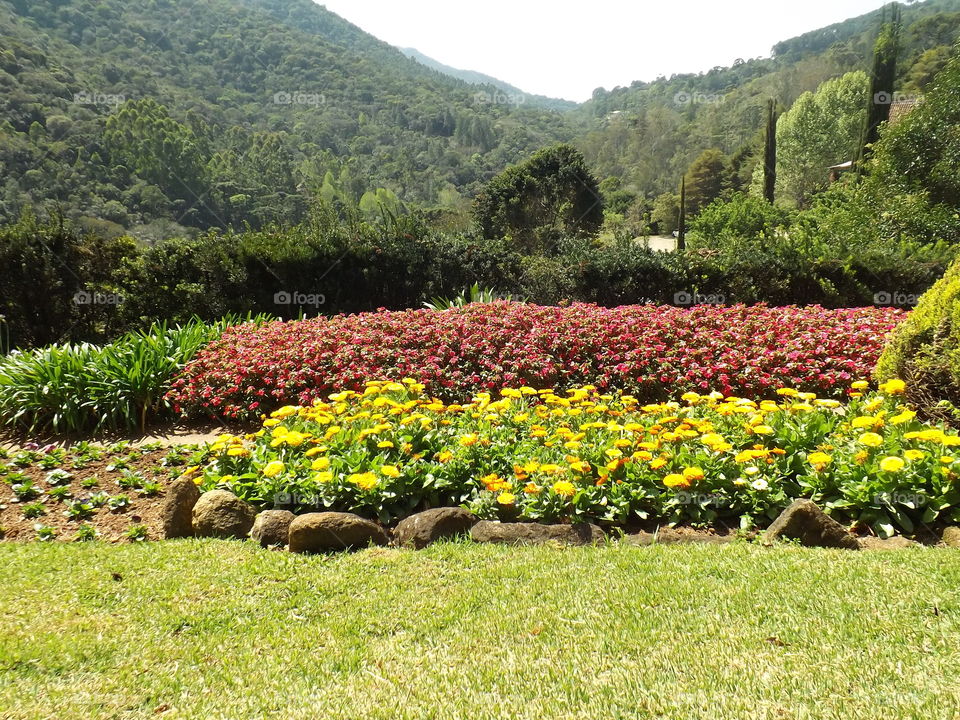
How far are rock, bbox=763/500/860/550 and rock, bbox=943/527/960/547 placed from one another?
441 mm

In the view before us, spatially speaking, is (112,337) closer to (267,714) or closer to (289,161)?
(267,714)

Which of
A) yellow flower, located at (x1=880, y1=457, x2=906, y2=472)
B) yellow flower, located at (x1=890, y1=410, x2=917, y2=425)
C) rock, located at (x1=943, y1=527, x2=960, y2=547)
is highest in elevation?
yellow flower, located at (x1=890, y1=410, x2=917, y2=425)

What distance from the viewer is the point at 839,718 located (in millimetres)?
1965

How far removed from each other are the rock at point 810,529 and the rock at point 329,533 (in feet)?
7.43

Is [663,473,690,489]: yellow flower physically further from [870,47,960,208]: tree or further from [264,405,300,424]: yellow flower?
[870,47,960,208]: tree

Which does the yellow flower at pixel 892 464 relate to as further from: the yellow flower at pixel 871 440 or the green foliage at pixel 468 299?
the green foliage at pixel 468 299

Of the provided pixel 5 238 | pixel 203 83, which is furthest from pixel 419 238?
pixel 203 83

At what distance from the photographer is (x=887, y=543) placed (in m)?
3.41

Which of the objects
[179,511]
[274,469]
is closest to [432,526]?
[274,469]

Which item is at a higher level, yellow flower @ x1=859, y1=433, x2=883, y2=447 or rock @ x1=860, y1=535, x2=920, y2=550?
yellow flower @ x1=859, y1=433, x2=883, y2=447

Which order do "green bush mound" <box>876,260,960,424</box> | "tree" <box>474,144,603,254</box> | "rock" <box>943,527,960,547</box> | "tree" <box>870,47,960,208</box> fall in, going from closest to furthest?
1. "rock" <box>943,527,960,547</box>
2. "green bush mound" <box>876,260,960,424</box>
3. "tree" <box>870,47,960,208</box>
4. "tree" <box>474,144,603,254</box>

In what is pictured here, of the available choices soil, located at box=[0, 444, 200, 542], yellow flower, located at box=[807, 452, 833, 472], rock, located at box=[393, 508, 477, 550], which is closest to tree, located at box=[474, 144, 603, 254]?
soil, located at box=[0, 444, 200, 542]

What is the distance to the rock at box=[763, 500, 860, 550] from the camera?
3369 mm

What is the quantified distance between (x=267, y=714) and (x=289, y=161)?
6692 centimetres
